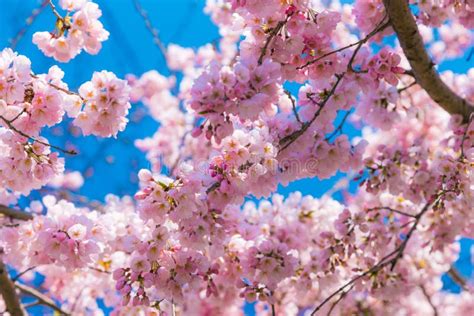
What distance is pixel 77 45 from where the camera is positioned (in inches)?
89.7

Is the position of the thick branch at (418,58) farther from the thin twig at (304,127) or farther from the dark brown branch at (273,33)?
the dark brown branch at (273,33)

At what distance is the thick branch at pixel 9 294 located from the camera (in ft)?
9.07

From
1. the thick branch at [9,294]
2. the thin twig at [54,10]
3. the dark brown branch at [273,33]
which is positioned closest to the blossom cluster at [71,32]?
the thin twig at [54,10]

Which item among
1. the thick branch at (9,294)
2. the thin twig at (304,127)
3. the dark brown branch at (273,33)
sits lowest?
the thick branch at (9,294)


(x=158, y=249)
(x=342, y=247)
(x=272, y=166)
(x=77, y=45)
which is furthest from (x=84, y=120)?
(x=342, y=247)

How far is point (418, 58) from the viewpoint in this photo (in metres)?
2.50

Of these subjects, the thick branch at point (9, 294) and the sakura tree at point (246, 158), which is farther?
the thick branch at point (9, 294)

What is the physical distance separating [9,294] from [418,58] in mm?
2201

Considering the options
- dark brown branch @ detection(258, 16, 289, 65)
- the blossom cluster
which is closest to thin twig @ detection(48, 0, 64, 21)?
the blossom cluster

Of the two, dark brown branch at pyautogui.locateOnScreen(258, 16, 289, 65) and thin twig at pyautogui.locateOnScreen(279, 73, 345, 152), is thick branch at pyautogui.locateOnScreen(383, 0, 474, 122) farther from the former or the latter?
dark brown branch at pyautogui.locateOnScreen(258, 16, 289, 65)

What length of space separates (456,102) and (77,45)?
1.78m

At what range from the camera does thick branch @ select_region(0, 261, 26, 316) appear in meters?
2.77

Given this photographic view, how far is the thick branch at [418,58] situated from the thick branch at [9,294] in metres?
2.10

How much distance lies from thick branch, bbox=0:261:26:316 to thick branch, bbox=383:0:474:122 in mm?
2104
